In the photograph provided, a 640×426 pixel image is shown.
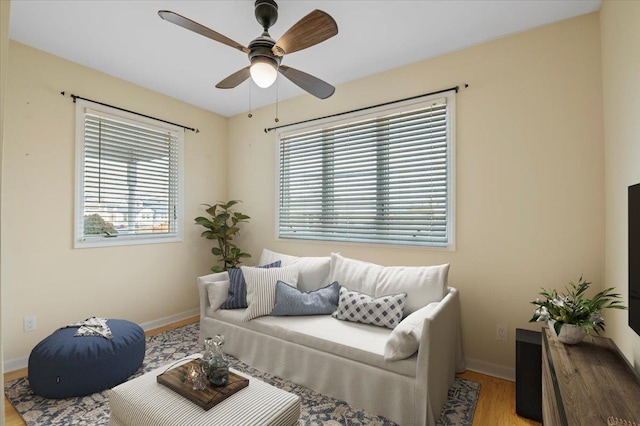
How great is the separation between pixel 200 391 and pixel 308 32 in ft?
6.85

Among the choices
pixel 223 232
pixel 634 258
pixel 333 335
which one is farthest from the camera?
pixel 223 232

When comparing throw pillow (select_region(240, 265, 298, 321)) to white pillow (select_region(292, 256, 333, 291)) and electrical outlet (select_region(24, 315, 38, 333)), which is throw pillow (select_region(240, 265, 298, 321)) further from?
electrical outlet (select_region(24, 315, 38, 333))

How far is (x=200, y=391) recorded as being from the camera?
64.2 inches

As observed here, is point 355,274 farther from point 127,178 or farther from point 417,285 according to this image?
point 127,178

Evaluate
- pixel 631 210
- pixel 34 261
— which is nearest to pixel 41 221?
pixel 34 261

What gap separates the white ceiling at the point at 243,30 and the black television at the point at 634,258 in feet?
5.15

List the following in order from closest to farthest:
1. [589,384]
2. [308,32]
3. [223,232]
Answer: [589,384] < [308,32] < [223,232]

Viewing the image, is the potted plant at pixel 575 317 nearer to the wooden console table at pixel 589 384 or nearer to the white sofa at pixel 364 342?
the wooden console table at pixel 589 384

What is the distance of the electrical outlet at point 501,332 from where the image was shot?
2.50 meters

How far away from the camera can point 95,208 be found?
3188 mm

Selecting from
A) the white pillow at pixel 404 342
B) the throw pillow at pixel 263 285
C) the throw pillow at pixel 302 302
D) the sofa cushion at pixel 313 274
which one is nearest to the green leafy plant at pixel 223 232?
the throw pillow at pixel 263 285

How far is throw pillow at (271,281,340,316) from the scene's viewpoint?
8.75ft

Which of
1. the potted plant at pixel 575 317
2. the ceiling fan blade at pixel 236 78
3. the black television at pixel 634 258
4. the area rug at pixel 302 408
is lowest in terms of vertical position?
the area rug at pixel 302 408

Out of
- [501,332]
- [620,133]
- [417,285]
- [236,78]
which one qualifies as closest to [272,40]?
[236,78]
